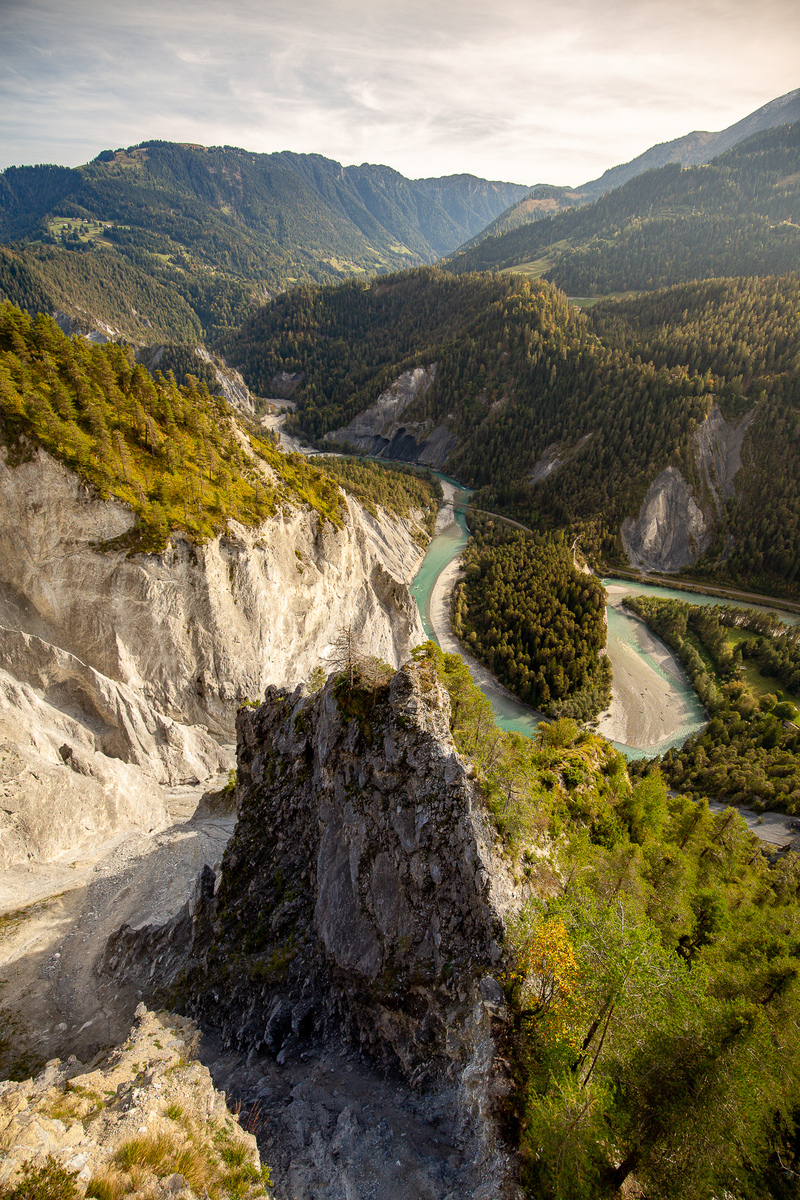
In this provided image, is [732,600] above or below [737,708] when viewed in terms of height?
above

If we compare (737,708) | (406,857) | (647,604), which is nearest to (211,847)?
(406,857)

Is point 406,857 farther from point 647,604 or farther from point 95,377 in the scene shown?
point 647,604

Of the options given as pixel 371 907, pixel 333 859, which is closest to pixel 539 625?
pixel 333 859

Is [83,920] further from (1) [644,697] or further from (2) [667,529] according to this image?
(2) [667,529]

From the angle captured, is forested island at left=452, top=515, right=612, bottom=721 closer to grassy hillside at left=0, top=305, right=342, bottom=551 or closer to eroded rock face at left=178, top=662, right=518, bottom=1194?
grassy hillside at left=0, top=305, right=342, bottom=551

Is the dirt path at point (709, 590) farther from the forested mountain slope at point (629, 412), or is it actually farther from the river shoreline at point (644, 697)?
the river shoreline at point (644, 697)
